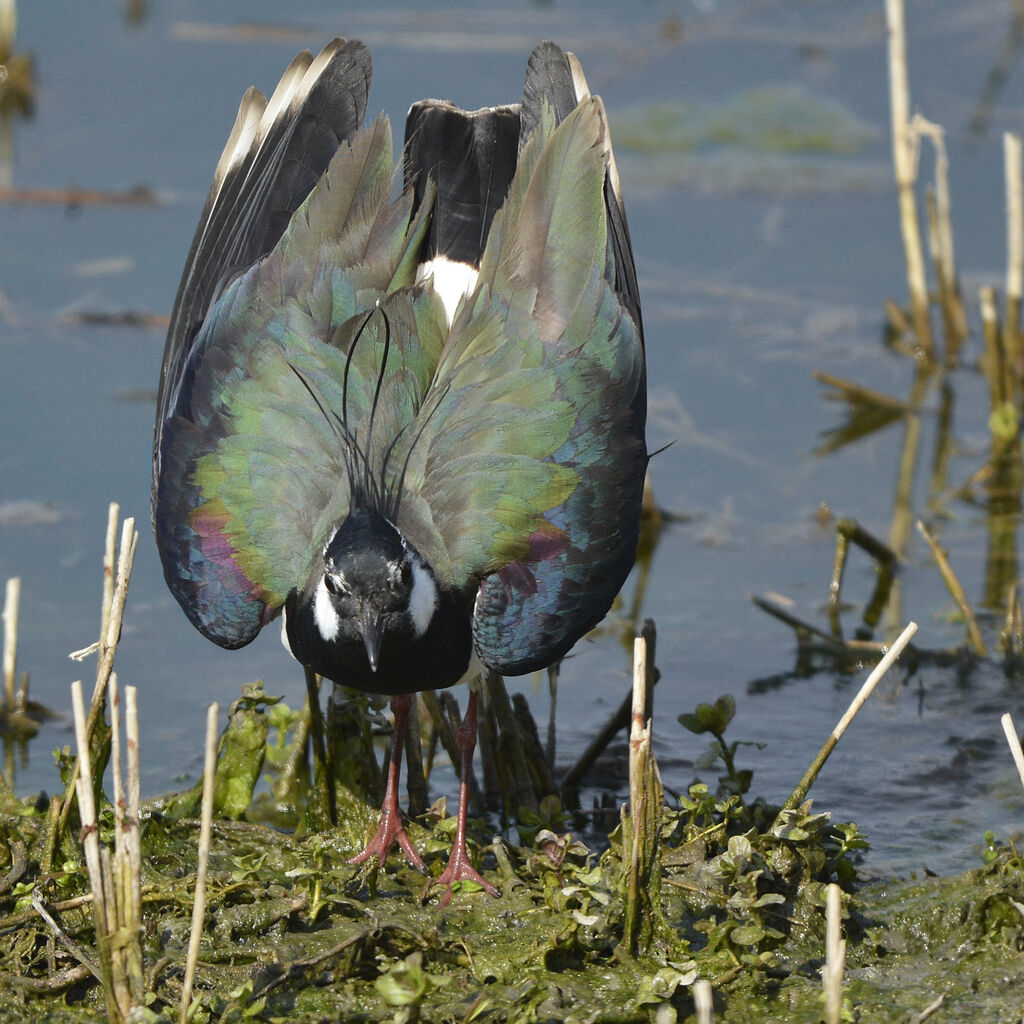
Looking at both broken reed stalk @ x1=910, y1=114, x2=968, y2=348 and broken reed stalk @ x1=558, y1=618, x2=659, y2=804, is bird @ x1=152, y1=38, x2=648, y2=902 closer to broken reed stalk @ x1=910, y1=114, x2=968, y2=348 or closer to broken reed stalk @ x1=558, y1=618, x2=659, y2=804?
broken reed stalk @ x1=558, y1=618, x2=659, y2=804

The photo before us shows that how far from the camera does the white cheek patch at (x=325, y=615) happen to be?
4488mm

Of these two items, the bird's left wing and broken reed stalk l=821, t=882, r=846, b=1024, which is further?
the bird's left wing

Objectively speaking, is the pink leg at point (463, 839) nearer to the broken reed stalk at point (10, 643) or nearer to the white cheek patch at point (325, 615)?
the white cheek patch at point (325, 615)

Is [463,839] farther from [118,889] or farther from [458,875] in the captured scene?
[118,889]

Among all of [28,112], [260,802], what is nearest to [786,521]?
[260,802]

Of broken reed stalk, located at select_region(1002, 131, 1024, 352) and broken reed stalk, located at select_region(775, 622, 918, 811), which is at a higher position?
broken reed stalk, located at select_region(1002, 131, 1024, 352)

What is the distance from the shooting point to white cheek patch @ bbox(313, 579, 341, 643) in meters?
4.49

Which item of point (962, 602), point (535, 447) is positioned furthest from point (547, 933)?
point (962, 602)

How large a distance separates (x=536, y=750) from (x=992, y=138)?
245 inches

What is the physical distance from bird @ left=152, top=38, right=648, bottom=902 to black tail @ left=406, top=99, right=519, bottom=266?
270 millimetres

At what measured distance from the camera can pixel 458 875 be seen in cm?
457

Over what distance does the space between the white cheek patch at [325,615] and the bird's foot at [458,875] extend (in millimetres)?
702

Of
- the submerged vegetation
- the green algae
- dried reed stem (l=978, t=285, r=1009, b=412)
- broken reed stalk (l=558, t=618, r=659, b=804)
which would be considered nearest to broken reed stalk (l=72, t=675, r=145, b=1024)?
the submerged vegetation

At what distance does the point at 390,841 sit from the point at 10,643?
155cm
